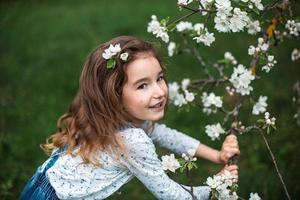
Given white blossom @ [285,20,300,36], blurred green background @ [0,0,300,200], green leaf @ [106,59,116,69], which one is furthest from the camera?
blurred green background @ [0,0,300,200]

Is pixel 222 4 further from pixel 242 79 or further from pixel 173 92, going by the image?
pixel 173 92

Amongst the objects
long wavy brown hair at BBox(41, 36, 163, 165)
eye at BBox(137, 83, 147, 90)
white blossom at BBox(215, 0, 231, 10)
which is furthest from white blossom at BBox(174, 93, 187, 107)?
white blossom at BBox(215, 0, 231, 10)

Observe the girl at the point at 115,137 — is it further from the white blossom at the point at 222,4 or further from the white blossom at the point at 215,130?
the white blossom at the point at 222,4

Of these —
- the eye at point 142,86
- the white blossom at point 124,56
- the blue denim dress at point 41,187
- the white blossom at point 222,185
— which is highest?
the white blossom at point 124,56

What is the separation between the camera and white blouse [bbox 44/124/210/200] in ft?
7.17

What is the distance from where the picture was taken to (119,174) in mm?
2307

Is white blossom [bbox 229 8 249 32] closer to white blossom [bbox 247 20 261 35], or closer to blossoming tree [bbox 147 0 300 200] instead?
blossoming tree [bbox 147 0 300 200]

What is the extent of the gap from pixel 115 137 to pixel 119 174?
0.20 meters

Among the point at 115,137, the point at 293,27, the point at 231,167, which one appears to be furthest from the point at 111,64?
the point at 293,27

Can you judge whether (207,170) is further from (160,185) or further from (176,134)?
(160,185)

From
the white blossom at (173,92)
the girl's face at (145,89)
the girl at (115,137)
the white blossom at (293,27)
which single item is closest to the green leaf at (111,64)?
the girl at (115,137)

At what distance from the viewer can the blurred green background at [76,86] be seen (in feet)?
10.6

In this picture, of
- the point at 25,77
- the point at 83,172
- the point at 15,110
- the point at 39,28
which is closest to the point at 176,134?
the point at 83,172

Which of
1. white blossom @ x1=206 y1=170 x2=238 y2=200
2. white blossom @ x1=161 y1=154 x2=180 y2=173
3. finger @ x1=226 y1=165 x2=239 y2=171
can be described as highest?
white blossom @ x1=161 y1=154 x2=180 y2=173
